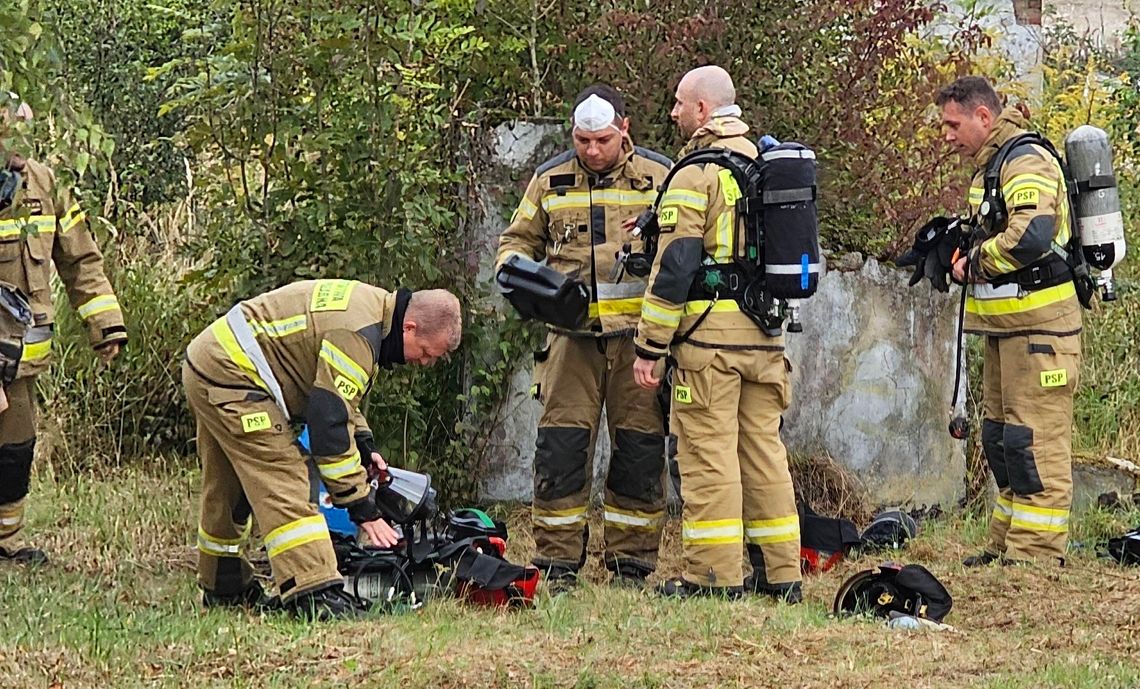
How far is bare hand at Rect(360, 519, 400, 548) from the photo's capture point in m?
5.81

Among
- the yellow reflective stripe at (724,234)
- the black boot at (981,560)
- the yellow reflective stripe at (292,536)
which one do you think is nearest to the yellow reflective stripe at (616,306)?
the yellow reflective stripe at (724,234)

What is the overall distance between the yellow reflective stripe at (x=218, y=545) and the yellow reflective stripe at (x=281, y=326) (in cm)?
91

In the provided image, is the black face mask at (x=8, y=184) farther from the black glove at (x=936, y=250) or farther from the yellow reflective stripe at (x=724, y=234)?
the black glove at (x=936, y=250)

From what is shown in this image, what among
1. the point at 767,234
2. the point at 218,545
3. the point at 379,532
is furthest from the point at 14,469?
the point at 767,234

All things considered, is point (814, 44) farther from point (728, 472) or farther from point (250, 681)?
point (250, 681)

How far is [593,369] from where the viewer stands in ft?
23.5

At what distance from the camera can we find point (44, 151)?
7.02 m

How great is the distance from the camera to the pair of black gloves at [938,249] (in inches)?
305

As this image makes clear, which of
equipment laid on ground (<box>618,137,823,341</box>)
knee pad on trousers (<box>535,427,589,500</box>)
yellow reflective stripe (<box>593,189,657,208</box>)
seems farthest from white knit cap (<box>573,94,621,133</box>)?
knee pad on trousers (<box>535,427,589,500</box>)

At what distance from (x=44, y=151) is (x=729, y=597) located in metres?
3.82

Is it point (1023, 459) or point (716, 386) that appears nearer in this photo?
point (716, 386)

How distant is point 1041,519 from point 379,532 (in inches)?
142

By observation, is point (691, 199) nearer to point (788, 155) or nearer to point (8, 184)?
point (788, 155)

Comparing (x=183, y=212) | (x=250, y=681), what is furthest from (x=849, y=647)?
(x=183, y=212)
